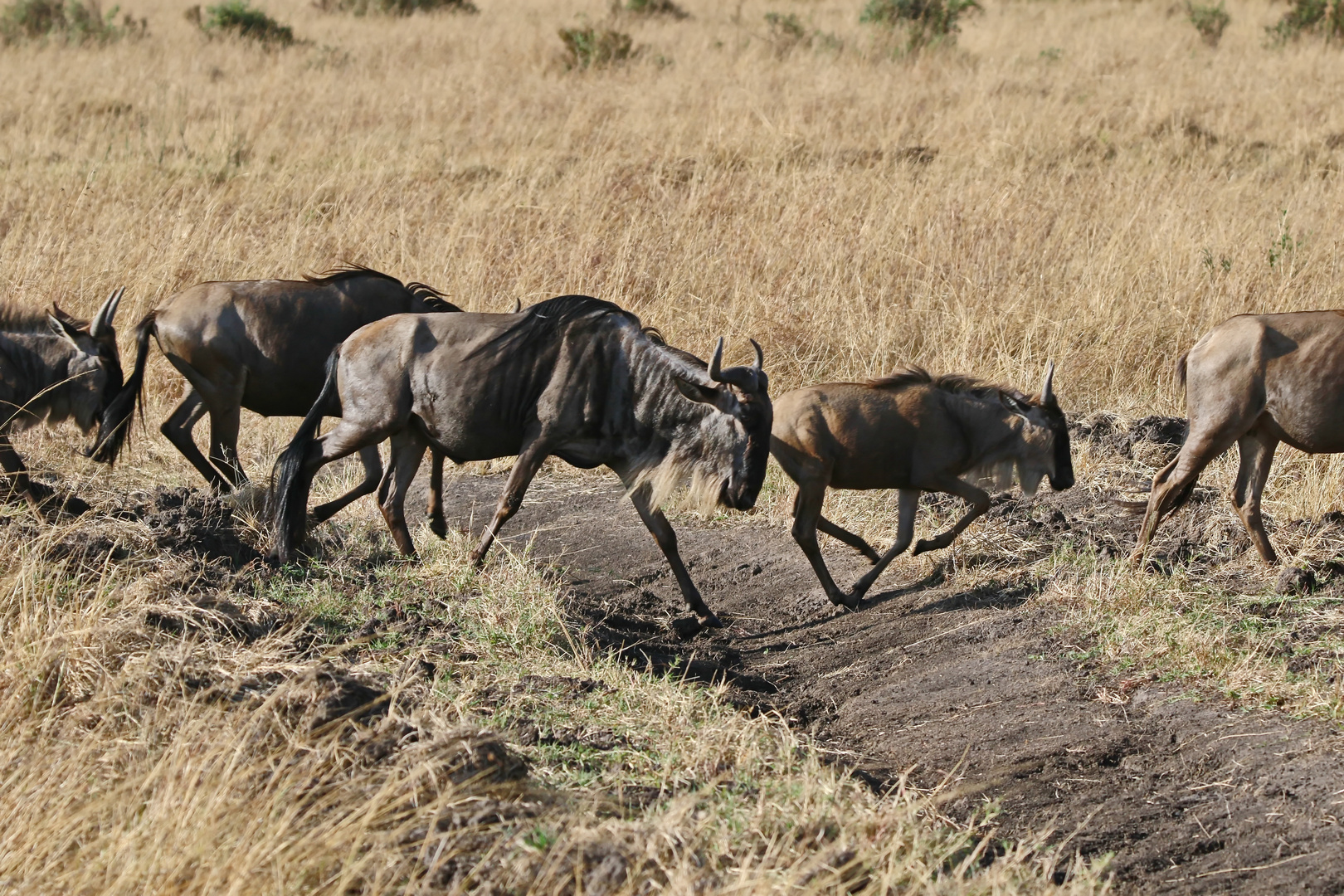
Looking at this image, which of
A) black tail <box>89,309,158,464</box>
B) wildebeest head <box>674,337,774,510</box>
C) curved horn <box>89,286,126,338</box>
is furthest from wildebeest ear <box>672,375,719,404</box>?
curved horn <box>89,286,126,338</box>

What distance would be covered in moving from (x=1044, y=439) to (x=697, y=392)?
174 centimetres

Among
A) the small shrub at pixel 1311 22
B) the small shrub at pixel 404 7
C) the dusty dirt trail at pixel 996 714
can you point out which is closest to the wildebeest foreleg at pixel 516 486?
the dusty dirt trail at pixel 996 714

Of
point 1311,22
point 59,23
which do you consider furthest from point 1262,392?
point 59,23

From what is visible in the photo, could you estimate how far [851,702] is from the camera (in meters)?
5.06

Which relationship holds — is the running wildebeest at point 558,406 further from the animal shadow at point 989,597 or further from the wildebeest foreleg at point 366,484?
the animal shadow at point 989,597

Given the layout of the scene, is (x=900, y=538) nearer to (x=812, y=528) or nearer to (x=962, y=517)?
(x=962, y=517)

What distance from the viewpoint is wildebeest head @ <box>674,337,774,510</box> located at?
5.99 metres

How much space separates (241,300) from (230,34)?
14523 mm

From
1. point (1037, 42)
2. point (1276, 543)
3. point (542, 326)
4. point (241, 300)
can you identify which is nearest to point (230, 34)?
point (1037, 42)

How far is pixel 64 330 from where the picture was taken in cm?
730

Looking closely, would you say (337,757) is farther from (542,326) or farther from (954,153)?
(954,153)

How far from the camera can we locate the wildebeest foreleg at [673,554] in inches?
239

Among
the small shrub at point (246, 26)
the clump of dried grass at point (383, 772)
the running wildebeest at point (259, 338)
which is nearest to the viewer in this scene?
the clump of dried grass at point (383, 772)

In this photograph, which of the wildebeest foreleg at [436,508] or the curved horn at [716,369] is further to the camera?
the wildebeest foreleg at [436,508]
